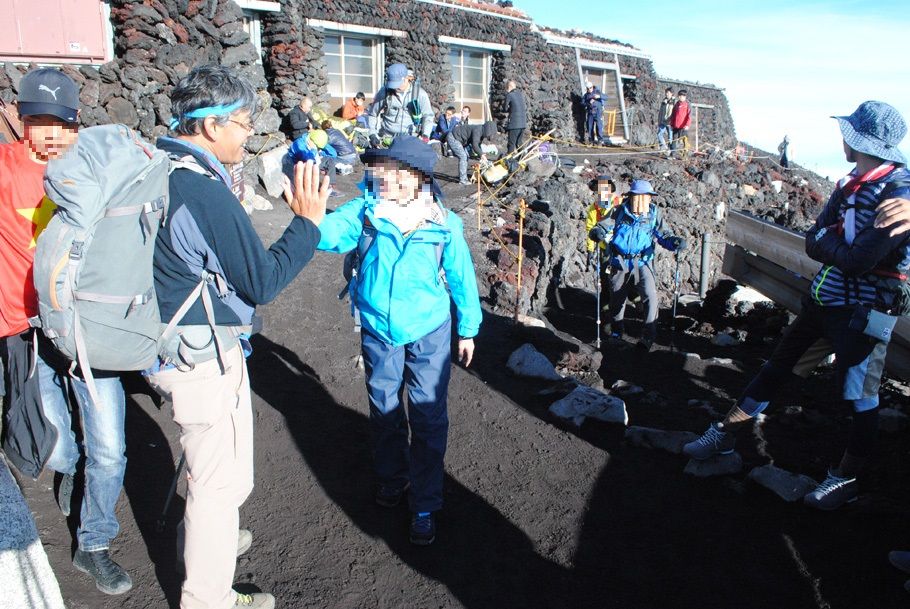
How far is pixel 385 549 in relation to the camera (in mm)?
3041

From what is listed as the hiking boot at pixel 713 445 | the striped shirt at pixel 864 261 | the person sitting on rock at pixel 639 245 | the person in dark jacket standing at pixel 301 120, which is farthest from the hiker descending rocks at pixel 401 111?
the striped shirt at pixel 864 261

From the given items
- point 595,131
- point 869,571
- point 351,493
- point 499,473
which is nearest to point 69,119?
point 351,493

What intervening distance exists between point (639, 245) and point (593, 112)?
54.6ft

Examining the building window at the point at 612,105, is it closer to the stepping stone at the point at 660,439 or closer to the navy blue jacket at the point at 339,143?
the navy blue jacket at the point at 339,143

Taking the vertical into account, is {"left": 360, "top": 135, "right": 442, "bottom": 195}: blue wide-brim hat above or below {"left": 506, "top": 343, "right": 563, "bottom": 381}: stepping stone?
above

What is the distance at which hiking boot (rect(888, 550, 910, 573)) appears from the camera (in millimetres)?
2852

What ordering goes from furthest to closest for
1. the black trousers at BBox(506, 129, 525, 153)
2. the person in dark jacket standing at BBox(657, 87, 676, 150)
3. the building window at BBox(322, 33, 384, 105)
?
the person in dark jacket standing at BBox(657, 87, 676, 150)
the building window at BBox(322, 33, 384, 105)
the black trousers at BBox(506, 129, 525, 153)

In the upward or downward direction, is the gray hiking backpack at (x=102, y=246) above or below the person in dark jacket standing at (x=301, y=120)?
below

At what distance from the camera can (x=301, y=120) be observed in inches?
487

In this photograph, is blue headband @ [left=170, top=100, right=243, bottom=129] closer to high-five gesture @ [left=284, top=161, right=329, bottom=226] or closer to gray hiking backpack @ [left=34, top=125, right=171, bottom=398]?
gray hiking backpack @ [left=34, top=125, right=171, bottom=398]

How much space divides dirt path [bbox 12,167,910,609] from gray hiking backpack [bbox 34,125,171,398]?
1214 millimetres

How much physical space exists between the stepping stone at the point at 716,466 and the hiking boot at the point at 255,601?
7.86 feet

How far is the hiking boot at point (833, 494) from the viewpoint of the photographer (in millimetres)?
3324

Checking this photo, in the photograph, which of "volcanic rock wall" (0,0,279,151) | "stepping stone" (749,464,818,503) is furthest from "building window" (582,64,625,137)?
"stepping stone" (749,464,818,503)
